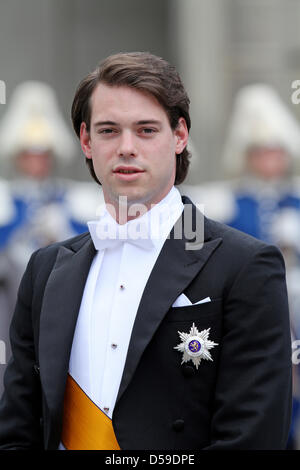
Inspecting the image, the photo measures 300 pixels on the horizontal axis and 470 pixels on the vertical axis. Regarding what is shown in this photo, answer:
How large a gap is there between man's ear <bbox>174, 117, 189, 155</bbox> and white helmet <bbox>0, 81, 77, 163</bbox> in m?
5.00

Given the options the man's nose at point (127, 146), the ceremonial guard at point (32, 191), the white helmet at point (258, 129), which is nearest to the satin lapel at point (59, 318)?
the man's nose at point (127, 146)

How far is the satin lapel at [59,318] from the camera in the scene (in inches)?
120

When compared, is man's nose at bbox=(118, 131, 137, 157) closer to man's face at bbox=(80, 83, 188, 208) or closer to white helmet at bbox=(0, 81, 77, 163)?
man's face at bbox=(80, 83, 188, 208)

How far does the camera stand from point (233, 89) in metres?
11.8

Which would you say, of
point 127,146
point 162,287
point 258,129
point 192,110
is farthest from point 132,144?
point 192,110

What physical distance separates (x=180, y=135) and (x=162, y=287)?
0.49m

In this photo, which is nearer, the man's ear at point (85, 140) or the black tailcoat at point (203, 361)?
the black tailcoat at point (203, 361)

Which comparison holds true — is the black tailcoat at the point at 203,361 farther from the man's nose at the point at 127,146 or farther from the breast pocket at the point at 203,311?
the man's nose at the point at 127,146

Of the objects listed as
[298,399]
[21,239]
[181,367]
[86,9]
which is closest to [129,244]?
[181,367]

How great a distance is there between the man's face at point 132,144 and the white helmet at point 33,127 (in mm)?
5099

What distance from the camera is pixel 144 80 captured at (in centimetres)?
307

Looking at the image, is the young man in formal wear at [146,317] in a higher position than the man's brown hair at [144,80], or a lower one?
lower

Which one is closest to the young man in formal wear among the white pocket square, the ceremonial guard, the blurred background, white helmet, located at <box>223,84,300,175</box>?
the white pocket square
